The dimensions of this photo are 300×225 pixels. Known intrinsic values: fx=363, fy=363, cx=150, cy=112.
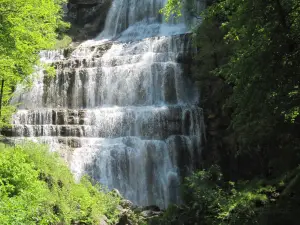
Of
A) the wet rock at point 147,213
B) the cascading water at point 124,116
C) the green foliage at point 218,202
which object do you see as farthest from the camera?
the cascading water at point 124,116

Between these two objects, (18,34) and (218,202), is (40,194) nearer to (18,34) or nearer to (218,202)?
(218,202)

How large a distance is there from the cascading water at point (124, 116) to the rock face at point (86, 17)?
7.03 m

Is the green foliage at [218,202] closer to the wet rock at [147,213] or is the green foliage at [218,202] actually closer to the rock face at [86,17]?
the wet rock at [147,213]

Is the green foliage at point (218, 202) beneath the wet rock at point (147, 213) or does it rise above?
above

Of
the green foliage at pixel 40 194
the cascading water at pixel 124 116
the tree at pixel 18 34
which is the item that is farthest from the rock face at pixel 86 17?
the green foliage at pixel 40 194

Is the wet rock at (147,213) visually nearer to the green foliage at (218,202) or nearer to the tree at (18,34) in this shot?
the green foliage at (218,202)

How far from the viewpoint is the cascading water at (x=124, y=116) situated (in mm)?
17812

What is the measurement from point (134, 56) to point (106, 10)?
13022 mm

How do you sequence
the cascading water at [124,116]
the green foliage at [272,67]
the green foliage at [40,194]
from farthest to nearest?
1. the cascading water at [124,116]
2. the green foliage at [40,194]
3. the green foliage at [272,67]

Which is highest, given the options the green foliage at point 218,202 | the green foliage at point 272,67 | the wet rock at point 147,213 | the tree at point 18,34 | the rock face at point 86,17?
the rock face at point 86,17

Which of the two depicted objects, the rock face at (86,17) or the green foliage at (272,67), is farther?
the rock face at (86,17)

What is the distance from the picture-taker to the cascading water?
1781 cm

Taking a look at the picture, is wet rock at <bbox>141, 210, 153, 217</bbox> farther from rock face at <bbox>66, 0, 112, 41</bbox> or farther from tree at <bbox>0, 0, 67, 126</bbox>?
rock face at <bbox>66, 0, 112, 41</bbox>

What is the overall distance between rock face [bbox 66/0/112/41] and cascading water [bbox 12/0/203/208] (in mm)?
7029
